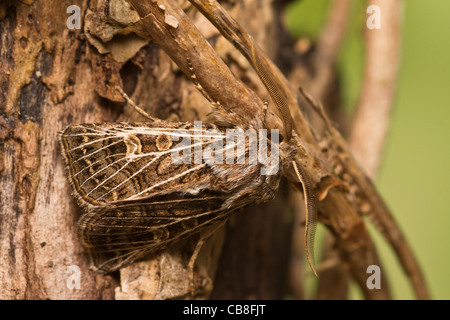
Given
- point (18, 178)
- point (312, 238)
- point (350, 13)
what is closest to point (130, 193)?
point (18, 178)

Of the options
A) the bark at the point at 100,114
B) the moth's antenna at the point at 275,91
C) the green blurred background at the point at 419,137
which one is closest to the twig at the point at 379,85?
the green blurred background at the point at 419,137

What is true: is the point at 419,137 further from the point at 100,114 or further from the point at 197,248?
the point at 100,114

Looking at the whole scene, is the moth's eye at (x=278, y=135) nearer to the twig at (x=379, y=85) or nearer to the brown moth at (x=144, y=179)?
the brown moth at (x=144, y=179)

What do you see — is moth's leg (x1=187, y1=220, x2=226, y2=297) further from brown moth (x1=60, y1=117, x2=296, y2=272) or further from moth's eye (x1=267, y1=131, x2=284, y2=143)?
moth's eye (x1=267, y1=131, x2=284, y2=143)

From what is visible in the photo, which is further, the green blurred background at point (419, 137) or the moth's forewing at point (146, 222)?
the green blurred background at point (419, 137)

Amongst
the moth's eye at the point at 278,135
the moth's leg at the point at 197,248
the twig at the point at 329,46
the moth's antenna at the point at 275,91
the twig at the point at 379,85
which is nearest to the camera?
the moth's antenna at the point at 275,91

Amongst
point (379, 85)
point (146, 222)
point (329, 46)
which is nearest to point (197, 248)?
point (146, 222)

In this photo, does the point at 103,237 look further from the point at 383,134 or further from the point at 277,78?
the point at 383,134
